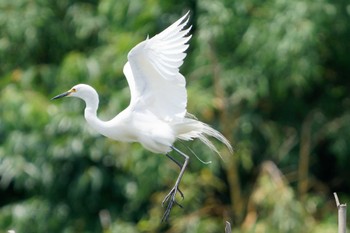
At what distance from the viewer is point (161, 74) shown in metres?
4.00

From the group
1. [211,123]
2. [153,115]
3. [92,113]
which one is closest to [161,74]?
[153,115]

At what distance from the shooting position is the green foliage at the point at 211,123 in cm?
→ 578

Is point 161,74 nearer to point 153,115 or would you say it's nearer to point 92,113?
point 153,115

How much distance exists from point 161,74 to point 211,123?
6.50 feet

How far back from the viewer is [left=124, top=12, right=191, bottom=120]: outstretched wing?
3896 mm

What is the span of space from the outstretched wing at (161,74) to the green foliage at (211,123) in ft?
4.79

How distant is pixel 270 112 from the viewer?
639 cm

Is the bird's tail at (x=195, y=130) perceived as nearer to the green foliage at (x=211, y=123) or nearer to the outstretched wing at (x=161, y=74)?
the outstretched wing at (x=161, y=74)

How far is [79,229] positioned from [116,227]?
626 millimetres

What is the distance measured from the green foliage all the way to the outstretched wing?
4.79 ft

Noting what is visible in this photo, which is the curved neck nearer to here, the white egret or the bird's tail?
the white egret

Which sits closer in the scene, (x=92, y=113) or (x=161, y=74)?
(x=161, y=74)

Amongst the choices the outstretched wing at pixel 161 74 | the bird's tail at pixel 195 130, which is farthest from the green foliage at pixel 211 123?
the outstretched wing at pixel 161 74

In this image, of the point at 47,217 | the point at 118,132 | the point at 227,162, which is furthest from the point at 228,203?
the point at 118,132
